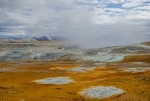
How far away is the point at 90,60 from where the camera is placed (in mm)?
93812

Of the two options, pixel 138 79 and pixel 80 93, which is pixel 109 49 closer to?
pixel 138 79

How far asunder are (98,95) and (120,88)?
540 cm

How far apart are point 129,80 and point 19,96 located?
65.3ft

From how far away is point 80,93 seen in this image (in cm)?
3675

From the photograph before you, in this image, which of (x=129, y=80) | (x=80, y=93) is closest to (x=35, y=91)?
(x=80, y=93)

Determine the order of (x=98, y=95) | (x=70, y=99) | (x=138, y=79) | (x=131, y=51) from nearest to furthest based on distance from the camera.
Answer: (x=70, y=99), (x=98, y=95), (x=138, y=79), (x=131, y=51)

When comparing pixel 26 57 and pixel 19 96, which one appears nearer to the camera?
pixel 19 96

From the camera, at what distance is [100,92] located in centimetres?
3688

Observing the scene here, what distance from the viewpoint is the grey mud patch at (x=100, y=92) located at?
35281 mm

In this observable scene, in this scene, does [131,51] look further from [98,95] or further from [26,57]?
[98,95]

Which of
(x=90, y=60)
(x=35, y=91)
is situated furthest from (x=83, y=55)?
(x=35, y=91)

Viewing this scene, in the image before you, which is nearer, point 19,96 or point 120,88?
point 19,96

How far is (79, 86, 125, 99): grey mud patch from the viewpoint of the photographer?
35281 mm

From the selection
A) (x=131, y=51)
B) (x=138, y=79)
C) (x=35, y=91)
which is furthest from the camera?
(x=131, y=51)
